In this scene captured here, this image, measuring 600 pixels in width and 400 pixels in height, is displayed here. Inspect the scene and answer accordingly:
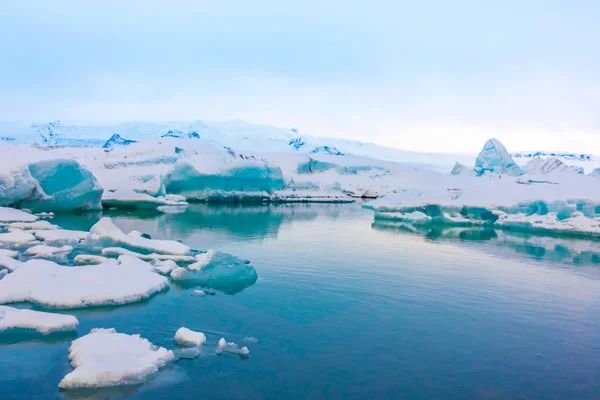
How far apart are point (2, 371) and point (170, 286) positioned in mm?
2856

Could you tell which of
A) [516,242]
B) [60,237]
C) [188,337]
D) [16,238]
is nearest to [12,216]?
[16,238]

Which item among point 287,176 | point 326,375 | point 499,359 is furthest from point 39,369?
point 287,176

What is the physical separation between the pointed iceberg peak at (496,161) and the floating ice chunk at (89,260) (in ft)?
135

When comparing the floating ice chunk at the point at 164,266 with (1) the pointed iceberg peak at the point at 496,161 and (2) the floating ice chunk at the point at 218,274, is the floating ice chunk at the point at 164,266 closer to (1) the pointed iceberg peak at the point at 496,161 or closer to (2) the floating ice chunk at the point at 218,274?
(2) the floating ice chunk at the point at 218,274

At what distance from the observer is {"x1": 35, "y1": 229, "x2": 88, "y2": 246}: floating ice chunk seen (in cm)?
916

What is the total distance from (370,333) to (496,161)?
44.9 m

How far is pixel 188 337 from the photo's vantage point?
4.41 metres

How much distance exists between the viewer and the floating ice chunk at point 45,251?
26.1 feet

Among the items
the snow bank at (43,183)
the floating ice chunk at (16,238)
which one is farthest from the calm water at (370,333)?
the snow bank at (43,183)

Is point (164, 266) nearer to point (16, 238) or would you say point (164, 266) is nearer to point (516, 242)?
point (16, 238)

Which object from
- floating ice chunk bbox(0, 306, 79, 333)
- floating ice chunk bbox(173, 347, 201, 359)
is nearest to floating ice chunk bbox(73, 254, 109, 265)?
floating ice chunk bbox(0, 306, 79, 333)

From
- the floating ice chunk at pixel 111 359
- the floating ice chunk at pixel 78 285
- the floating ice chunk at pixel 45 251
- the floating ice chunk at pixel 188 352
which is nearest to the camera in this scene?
the floating ice chunk at pixel 111 359

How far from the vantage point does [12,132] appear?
8419cm

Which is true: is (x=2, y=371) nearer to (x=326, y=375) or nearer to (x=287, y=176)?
(x=326, y=375)
